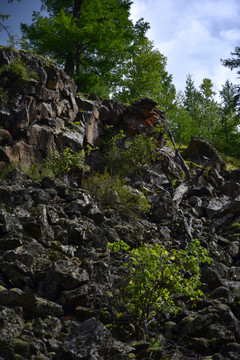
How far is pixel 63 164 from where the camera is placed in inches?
465

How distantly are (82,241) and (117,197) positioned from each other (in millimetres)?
3631

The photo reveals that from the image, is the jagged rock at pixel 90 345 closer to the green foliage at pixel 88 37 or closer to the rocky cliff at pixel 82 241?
the rocky cliff at pixel 82 241

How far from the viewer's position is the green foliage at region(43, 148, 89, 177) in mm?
11606

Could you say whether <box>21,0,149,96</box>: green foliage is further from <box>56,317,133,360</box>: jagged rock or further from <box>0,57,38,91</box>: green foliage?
<box>56,317,133,360</box>: jagged rock

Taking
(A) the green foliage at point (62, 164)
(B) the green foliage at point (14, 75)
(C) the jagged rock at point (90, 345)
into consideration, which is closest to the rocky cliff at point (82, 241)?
(C) the jagged rock at point (90, 345)

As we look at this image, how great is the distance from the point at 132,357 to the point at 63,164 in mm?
8739

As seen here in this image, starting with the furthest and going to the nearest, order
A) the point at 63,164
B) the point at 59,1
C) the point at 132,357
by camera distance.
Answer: the point at 59,1, the point at 63,164, the point at 132,357

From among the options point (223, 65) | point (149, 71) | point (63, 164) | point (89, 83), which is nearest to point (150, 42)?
point (149, 71)

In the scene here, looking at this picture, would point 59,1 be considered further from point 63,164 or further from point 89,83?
point 63,164

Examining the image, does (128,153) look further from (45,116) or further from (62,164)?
(62,164)

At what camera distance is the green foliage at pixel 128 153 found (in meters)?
15.1

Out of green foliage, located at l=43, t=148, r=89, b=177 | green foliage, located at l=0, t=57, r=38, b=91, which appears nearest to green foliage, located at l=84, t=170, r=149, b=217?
green foliage, located at l=43, t=148, r=89, b=177

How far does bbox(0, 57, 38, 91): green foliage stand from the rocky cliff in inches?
4.4

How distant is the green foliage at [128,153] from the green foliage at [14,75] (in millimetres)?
5211
